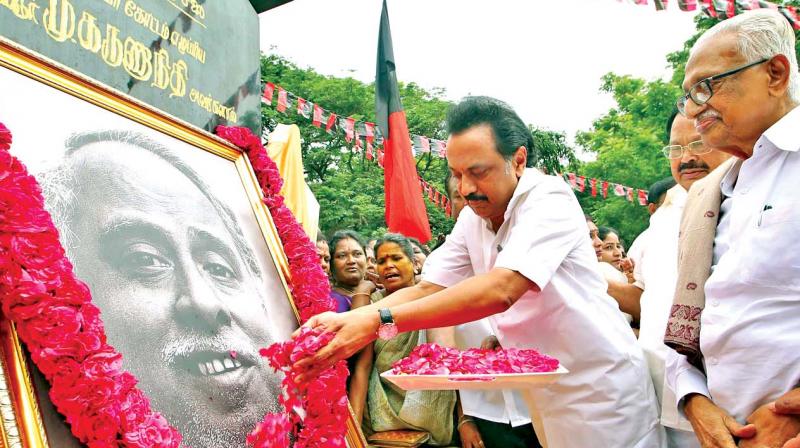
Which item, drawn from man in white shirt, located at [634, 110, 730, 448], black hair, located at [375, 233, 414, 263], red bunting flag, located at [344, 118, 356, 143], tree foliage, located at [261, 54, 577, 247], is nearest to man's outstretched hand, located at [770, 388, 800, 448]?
man in white shirt, located at [634, 110, 730, 448]

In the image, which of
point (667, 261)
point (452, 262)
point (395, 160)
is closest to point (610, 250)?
point (395, 160)

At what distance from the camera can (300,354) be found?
5.94 ft

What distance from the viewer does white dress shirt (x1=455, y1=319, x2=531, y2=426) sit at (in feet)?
10.4

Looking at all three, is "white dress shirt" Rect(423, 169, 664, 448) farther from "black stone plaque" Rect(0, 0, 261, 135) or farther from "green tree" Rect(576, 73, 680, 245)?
"green tree" Rect(576, 73, 680, 245)

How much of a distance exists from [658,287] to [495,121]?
38.6 inches

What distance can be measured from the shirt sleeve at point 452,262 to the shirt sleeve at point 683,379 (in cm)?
101

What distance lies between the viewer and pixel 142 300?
174 cm

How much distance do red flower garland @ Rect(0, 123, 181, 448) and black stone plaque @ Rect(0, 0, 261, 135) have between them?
0.70 meters

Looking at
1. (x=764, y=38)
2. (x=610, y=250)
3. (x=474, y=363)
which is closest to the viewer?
(x=764, y=38)

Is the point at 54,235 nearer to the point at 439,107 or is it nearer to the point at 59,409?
the point at 59,409

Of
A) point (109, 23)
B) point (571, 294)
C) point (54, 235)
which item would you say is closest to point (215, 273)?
point (54, 235)

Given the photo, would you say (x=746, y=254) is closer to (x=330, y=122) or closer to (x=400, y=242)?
(x=400, y=242)

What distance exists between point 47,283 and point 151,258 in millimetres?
519

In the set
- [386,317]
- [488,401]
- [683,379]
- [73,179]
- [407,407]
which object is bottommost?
[407,407]
